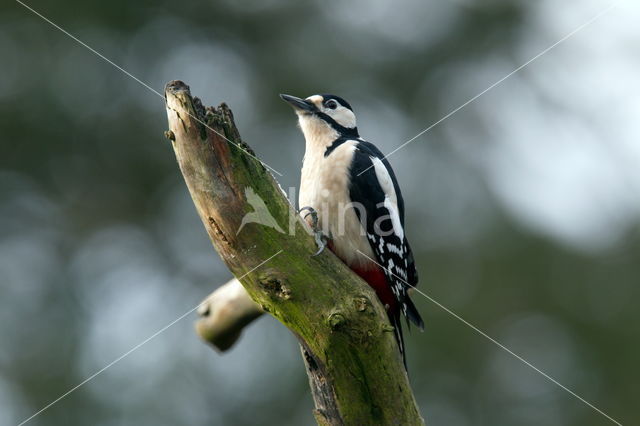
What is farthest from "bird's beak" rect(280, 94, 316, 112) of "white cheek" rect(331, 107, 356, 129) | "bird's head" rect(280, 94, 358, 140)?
"white cheek" rect(331, 107, 356, 129)

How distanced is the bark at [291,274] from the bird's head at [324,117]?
61.7 inches

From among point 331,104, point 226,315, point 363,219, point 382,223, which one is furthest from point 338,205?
point 226,315

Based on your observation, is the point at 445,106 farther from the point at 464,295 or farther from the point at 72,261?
the point at 72,261

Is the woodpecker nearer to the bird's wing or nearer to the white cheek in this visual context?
the bird's wing

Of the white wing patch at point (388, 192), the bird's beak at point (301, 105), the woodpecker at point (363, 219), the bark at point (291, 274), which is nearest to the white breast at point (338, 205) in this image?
the woodpecker at point (363, 219)

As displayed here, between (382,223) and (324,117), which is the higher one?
(324,117)

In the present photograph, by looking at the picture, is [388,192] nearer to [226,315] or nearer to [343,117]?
[343,117]

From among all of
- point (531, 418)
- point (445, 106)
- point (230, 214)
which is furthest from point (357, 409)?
point (445, 106)

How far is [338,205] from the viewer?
13.5ft

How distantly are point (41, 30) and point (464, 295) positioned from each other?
734 cm

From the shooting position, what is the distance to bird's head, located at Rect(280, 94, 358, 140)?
185 inches

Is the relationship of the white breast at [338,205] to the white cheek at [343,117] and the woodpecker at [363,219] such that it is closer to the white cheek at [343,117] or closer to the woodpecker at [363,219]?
the woodpecker at [363,219]

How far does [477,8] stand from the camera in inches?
454

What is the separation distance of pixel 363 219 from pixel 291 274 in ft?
3.58
